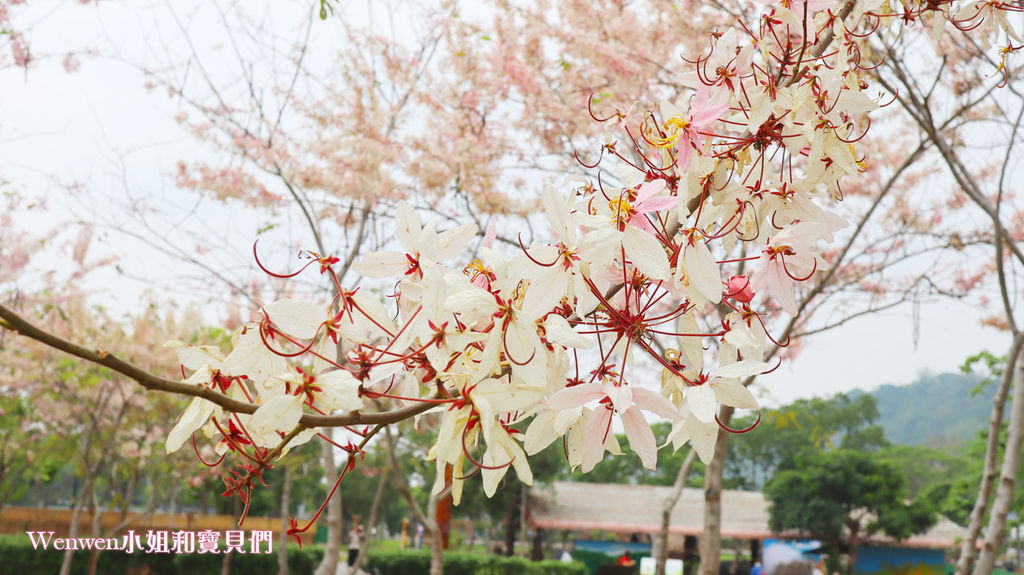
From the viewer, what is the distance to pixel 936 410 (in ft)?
381

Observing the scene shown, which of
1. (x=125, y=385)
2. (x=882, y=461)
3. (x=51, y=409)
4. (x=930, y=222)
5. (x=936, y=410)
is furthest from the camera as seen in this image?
(x=936, y=410)

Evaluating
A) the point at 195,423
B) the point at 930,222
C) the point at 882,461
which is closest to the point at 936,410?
the point at 882,461

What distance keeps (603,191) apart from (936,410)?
133 m

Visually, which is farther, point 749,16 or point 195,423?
point 749,16

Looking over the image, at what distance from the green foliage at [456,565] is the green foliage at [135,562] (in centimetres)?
128

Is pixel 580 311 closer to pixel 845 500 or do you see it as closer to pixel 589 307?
pixel 589 307

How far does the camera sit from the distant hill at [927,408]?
107562 millimetres

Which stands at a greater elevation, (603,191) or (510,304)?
(603,191)

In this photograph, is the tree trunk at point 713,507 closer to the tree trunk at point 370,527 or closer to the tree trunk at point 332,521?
the tree trunk at point 332,521

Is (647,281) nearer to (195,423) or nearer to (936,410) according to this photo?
(195,423)

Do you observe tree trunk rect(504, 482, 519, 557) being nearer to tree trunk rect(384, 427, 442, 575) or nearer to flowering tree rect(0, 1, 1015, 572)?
tree trunk rect(384, 427, 442, 575)

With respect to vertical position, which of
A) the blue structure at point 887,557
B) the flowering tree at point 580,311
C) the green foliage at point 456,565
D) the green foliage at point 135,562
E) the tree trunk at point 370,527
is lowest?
the blue structure at point 887,557

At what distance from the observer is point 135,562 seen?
1274cm

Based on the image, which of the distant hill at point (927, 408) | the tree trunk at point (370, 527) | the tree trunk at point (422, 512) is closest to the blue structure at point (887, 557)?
the tree trunk at point (370, 527)
